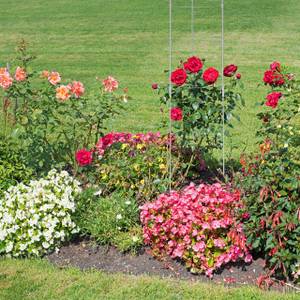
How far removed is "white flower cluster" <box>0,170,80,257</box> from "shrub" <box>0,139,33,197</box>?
1.17 feet

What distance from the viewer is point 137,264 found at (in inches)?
187

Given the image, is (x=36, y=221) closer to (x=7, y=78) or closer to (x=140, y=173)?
(x=140, y=173)

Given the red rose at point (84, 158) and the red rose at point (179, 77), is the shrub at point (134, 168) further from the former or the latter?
the red rose at point (179, 77)

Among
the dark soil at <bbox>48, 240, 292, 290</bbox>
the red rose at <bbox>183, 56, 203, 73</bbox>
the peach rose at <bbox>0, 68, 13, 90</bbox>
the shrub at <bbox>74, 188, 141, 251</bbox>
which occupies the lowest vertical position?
the dark soil at <bbox>48, 240, 292, 290</bbox>

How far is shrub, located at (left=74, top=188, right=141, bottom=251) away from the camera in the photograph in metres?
4.89

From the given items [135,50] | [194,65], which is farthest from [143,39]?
[194,65]

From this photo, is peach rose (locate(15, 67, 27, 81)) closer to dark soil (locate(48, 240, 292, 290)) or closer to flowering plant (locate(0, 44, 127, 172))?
flowering plant (locate(0, 44, 127, 172))

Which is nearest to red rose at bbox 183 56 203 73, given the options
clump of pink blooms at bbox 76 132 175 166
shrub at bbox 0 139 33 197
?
clump of pink blooms at bbox 76 132 175 166

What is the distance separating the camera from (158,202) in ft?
15.9

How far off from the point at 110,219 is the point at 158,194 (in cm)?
54

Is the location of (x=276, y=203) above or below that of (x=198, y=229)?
above

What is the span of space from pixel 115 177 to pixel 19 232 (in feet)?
3.00

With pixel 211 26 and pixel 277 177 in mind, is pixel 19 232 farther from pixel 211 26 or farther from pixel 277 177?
pixel 211 26

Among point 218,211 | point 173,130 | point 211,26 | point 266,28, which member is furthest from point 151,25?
point 218,211
